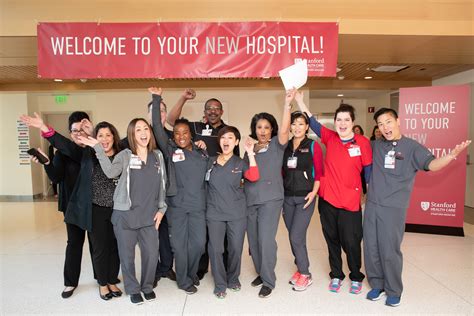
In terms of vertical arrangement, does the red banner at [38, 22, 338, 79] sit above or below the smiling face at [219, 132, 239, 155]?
above

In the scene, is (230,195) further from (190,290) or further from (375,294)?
(375,294)

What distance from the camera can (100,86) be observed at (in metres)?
7.49

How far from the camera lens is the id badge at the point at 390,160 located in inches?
109

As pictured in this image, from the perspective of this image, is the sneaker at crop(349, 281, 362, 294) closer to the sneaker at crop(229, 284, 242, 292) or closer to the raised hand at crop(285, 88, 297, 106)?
the sneaker at crop(229, 284, 242, 292)

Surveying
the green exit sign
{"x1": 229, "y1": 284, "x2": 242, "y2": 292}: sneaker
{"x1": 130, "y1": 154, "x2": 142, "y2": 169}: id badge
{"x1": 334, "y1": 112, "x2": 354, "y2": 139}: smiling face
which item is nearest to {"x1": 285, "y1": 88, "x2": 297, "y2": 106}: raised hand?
{"x1": 334, "y1": 112, "x2": 354, "y2": 139}: smiling face

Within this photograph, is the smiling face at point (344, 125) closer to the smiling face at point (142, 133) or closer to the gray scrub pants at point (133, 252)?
the smiling face at point (142, 133)

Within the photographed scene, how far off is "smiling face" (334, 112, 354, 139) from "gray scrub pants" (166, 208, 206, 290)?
57.7 inches

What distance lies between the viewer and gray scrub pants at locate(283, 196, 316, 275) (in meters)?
3.05

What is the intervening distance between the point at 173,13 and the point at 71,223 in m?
2.45

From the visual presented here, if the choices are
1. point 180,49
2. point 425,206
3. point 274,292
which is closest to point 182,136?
point 180,49

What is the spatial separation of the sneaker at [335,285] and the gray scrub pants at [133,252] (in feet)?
5.47

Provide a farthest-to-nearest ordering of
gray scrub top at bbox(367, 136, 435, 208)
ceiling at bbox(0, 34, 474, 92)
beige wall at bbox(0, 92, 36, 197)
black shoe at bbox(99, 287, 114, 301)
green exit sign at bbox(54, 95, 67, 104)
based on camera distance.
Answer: green exit sign at bbox(54, 95, 67, 104)
beige wall at bbox(0, 92, 36, 197)
ceiling at bbox(0, 34, 474, 92)
black shoe at bbox(99, 287, 114, 301)
gray scrub top at bbox(367, 136, 435, 208)

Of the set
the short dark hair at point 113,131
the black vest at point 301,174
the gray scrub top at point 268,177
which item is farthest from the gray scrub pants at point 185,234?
the black vest at point 301,174

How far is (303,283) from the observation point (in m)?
3.09
